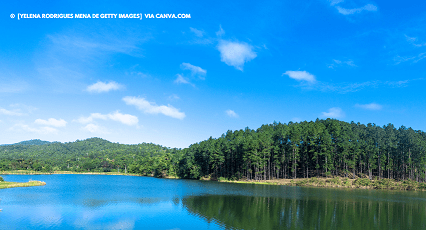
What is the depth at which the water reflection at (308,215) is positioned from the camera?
2875 centimetres

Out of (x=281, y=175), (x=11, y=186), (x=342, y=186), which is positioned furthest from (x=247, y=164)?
(x=11, y=186)

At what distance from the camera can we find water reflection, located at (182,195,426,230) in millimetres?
28750

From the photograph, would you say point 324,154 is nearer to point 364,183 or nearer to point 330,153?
point 330,153

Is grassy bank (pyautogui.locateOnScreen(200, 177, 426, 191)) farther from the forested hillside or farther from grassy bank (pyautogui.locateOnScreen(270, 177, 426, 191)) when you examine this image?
the forested hillside

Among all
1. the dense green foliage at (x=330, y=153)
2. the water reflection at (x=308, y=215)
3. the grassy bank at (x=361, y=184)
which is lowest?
the grassy bank at (x=361, y=184)

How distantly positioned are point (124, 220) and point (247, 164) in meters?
74.9

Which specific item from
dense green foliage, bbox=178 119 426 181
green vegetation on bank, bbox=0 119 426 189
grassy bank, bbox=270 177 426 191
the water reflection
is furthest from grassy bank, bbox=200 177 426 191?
the water reflection

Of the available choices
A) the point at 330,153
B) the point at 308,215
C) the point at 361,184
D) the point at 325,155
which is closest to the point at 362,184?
the point at 361,184

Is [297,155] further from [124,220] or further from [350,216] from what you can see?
[124,220]

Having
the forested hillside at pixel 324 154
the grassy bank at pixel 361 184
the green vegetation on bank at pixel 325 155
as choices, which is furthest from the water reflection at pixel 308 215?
the forested hillside at pixel 324 154

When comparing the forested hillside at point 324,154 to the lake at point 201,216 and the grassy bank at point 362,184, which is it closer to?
the grassy bank at point 362,184

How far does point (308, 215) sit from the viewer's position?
111 feet

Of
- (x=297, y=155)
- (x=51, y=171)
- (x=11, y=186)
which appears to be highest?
(x=297, y=155)

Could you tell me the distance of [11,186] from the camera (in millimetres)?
59688
